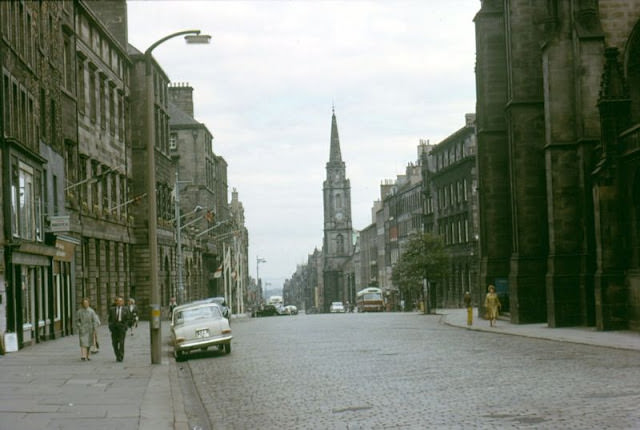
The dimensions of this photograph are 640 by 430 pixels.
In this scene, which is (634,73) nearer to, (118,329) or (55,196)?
(118,329)

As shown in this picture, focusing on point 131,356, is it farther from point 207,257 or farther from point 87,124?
point 207,257

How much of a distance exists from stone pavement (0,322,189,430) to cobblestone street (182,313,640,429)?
789mm

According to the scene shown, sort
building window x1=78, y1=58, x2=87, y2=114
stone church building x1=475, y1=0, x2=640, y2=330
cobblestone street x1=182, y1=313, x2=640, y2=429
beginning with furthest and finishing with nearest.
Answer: building window x1=78, y1=58, x2=87, y2=114 → stone church building x1=475, y1=0, x2=640, y2=330 → cobblestone street x1=182, y1=313, x2=640, y2=429

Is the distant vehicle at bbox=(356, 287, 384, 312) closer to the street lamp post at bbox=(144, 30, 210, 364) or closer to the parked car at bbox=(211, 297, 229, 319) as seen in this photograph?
the parked car at bbox=(211, 297, 229, 319)

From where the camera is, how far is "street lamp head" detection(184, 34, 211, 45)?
23875 mm

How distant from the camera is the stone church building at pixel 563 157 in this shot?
108ft

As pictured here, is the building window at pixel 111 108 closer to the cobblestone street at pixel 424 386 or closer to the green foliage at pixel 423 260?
the green foliage at pixel 423 260

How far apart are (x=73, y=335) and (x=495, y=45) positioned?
22941 mm

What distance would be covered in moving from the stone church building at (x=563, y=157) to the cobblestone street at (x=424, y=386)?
6.05 metres

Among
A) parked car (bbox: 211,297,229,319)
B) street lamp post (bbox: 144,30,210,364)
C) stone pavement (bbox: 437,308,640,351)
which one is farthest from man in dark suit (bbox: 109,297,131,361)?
parked car (bbox: 211,297,229,319)

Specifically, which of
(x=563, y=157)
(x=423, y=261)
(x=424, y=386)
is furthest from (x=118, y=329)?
(x=423, y=261)

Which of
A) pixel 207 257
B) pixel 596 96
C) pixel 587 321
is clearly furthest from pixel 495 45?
pixel 207 257

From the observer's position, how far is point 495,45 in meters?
48.3

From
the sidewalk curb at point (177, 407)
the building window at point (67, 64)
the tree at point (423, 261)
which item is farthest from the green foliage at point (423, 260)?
the sidewalk curb at point (177, 407)
